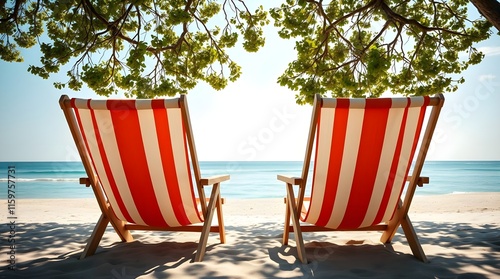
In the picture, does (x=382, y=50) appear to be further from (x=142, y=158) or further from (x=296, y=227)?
(x=142, y=158)

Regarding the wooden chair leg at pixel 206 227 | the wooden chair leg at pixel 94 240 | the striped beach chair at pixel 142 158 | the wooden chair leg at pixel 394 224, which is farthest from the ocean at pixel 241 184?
the wooden chair leg at pixel 394 224

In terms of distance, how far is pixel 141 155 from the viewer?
2.27 metres

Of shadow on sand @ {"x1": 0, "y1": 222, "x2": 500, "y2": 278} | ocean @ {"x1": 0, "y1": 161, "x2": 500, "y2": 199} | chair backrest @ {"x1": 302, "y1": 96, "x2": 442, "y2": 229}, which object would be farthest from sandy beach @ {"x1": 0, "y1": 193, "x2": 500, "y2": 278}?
ocean @ {"x1": 0, "y1": 161, "x2": 500, "y2": 199}

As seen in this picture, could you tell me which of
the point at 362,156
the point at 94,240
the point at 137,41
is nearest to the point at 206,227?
the point at 94,240

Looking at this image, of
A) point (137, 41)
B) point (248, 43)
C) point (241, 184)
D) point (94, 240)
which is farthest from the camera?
point (241, 184)

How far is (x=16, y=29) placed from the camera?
251 inches

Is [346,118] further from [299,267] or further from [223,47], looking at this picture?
[223,47]

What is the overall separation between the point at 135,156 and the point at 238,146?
54213 mm

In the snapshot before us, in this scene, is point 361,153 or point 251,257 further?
point 251,257

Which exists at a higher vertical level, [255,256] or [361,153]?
[361,153]

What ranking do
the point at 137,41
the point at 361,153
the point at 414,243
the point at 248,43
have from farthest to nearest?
the point at 248,43 < the point at 137,41 < the point at 414,243 < the point at 361,153

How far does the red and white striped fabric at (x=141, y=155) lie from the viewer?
2150 mm

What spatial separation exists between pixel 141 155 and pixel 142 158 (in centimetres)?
2

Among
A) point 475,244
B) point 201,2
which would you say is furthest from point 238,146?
point 475,244
